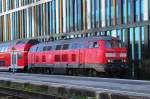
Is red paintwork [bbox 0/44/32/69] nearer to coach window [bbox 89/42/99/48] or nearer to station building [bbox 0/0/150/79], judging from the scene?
station building [bbox 0/0/150/79]

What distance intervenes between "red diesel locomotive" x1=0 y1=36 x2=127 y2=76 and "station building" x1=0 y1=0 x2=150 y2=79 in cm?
629

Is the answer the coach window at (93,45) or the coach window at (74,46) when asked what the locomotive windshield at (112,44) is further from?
the coach window at (74,46)

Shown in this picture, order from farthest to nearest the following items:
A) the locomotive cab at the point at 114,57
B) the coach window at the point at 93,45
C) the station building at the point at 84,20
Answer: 1. the station building at the point at 84,20
2. the coach window at the point at 93,45
3. the locomotive cab at the point at 114,57

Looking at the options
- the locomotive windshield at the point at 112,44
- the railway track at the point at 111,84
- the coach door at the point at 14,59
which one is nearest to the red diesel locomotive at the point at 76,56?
the locomotive windshield at the point at 112,44

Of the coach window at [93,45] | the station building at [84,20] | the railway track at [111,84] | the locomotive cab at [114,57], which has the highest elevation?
the station building at [84,20]

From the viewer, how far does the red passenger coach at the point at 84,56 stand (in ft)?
109

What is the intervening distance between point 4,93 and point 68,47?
13.9 m

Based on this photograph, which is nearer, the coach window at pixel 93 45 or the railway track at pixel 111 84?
the railway track at pixel 111 84

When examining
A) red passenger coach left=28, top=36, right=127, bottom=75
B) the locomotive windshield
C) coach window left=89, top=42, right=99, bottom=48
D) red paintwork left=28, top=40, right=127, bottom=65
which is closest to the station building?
red passenger coach left=28, top=36, right=127, bottom=75

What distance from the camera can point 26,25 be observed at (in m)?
66.5

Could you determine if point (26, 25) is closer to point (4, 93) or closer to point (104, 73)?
point (104, 73)

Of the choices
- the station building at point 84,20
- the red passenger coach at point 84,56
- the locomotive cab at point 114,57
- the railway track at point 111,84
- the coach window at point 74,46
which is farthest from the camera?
the station building at point 84,20

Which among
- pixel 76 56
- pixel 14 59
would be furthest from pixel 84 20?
pixel 76 56

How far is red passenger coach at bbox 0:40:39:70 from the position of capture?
1873 inches
